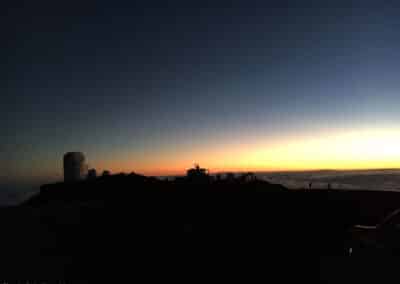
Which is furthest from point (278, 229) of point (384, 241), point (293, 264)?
point (384, 241)

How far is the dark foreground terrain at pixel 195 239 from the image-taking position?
7773mm

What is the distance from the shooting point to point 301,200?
41.2 ft

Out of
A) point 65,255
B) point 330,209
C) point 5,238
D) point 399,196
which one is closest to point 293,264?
point 330,209

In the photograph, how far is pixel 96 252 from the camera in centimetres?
909

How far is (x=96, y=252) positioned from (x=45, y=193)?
1705 cm

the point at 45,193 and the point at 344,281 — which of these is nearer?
the point at 344,281

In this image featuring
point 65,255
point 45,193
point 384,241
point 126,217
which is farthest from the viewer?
point 45,193

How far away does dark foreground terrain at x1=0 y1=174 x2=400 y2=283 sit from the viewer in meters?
7.77

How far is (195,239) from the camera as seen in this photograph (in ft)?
30.7

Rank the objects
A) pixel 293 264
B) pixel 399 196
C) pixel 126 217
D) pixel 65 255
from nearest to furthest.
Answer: pixel 293 264 → pixel 65 255 → pixel 126 217 → pixel 399 196

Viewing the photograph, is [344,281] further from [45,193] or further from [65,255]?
[45,193]

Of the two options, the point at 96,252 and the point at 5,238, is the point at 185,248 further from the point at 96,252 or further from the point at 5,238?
the point at 5,238

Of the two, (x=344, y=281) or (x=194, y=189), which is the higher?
(x=194, y=189)

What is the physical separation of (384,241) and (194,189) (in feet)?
32.4
